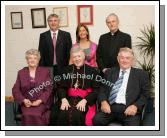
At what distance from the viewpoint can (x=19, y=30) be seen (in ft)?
11.8

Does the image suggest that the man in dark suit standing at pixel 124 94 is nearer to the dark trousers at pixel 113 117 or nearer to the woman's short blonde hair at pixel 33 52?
the dark trousers at pixel 113 117

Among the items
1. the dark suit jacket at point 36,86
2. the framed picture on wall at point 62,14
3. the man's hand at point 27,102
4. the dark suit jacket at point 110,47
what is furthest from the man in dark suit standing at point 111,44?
the man's hand at point 27,102

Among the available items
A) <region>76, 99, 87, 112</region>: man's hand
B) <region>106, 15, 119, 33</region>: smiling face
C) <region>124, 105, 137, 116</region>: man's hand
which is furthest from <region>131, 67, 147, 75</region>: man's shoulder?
<region>76, 99, 87, 112</region>: man's hand

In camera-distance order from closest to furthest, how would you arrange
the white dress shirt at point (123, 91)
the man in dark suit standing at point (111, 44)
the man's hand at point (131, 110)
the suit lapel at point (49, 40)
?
the man's hand at point (131, 110) → the white dress shirt at point (123, 91) → the man in dark suit standing at point (111, 44) → the suit lapel at point (49, 40)

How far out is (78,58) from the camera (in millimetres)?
3367

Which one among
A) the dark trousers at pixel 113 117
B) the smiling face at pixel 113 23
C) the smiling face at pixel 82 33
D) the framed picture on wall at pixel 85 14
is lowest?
the dark trousers at pixel 113 117

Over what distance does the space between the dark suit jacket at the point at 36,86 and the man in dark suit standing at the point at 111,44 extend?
63 cm

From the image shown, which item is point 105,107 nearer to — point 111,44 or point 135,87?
point 135,87

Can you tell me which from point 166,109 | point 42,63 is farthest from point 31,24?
point 166,109

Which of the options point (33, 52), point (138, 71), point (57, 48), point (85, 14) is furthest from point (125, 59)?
point (33, 52)

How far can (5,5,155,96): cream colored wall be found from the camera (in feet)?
11.1

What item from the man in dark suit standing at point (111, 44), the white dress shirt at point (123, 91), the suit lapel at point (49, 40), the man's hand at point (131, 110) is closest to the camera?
the man's hand at point (131, 110)

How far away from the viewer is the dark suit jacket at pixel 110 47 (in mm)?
3408

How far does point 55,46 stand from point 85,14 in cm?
50
